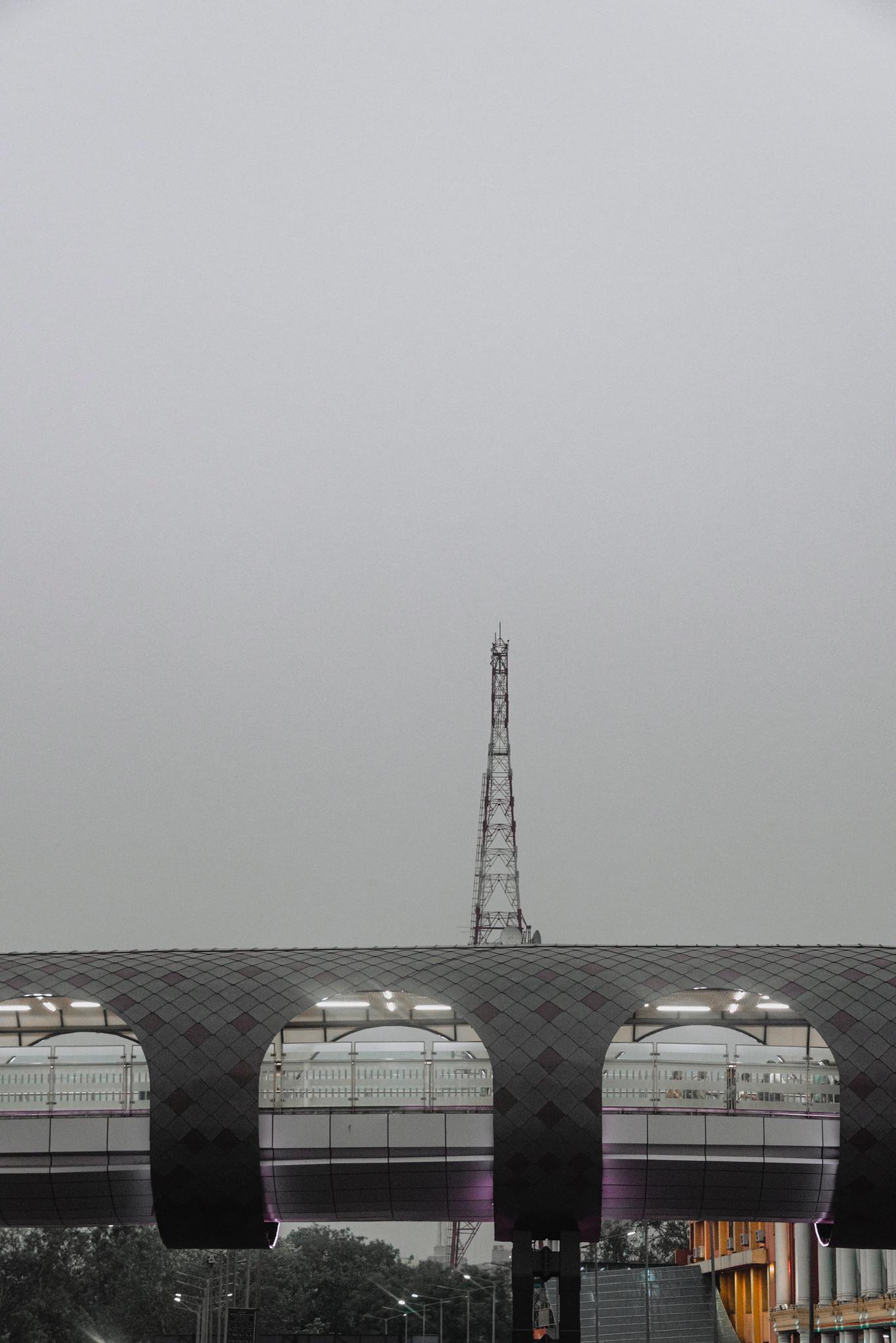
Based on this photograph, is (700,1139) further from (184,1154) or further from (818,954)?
(184,1154)

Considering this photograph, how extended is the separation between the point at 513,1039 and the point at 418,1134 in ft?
10.6

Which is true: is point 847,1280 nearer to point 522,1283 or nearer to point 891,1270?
point 891,1270

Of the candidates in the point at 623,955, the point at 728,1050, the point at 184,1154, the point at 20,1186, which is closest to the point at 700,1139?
the point at 728,1050

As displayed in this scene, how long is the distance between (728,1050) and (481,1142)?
258 inches

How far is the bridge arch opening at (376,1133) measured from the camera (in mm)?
34719

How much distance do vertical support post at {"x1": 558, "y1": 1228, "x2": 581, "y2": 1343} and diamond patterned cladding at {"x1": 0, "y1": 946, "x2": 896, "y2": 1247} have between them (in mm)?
623

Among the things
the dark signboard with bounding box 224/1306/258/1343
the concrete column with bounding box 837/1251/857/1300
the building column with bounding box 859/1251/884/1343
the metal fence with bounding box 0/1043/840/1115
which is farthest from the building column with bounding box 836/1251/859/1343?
the metal fence with bounding box 0/1043/840/1115

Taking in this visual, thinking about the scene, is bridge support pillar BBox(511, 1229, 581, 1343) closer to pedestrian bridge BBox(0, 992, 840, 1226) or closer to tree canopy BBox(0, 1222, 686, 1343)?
pedestrian bridge BBox(0, 992, 840, 1226)

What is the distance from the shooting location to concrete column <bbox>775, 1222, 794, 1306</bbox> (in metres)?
70.9

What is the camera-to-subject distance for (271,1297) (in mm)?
117250

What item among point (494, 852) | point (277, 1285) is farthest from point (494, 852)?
point (277, 1285)

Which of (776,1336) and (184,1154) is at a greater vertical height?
(184,1154)

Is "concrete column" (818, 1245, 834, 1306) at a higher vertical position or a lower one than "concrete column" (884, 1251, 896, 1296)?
lower

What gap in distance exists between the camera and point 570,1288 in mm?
35156
